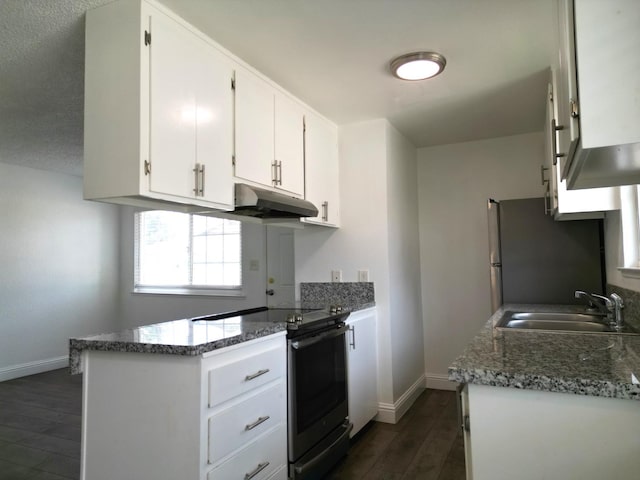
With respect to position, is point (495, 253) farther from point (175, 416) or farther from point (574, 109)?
point (175, 416)

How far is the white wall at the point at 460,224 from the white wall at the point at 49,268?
419cm

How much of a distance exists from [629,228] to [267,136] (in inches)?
80.6

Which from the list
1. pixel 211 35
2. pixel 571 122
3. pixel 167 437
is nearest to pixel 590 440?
pixel 571 122

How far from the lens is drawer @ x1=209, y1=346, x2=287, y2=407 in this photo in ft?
5.52

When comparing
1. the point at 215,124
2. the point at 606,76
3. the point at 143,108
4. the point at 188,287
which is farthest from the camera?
the point at 188,287

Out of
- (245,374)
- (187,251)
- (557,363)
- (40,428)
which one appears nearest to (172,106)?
(245,374)

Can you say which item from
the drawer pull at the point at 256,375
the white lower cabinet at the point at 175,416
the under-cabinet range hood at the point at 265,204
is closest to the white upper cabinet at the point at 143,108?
the under-cabinet range hood at the point at 265,204

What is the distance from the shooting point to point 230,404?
5.79 ft

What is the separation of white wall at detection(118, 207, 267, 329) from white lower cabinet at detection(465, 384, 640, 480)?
11.9 feet

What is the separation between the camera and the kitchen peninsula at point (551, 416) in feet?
3.49

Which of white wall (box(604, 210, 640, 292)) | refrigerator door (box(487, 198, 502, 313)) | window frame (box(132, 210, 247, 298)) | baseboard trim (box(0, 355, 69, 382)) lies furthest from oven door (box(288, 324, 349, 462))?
baseboard trim (box(0, 355, 69, 382))

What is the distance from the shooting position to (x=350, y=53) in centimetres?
236

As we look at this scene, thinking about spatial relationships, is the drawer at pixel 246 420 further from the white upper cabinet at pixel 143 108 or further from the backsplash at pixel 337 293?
the backsplash at pixel 337 293

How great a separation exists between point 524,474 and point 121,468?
149 cm
